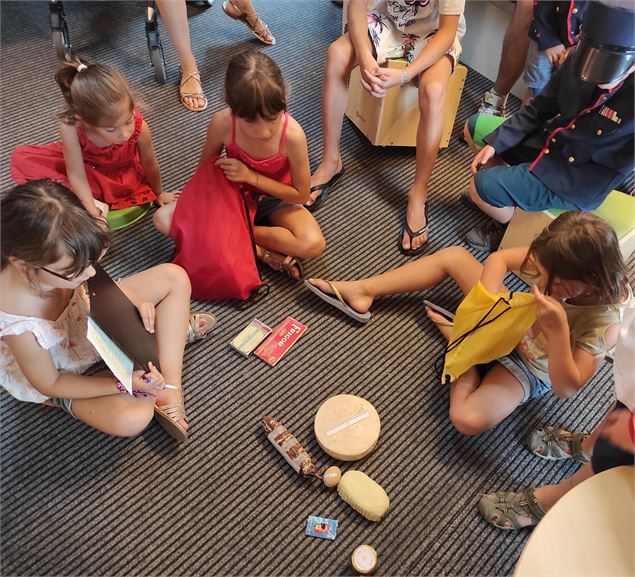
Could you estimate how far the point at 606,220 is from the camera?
4.61 ft

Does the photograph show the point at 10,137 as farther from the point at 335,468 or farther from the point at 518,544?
the point at 518,544

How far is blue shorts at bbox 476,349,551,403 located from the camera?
4.14 ft

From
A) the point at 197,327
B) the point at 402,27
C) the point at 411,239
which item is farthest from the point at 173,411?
the point at 402,27

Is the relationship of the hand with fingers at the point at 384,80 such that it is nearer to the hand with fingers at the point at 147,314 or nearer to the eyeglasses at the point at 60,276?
the hand with fingers at the point at 147,314

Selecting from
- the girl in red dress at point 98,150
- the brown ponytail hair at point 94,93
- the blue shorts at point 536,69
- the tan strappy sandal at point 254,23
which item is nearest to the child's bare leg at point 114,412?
the girl in red dress at point 98,150

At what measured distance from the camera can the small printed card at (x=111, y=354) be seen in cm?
99

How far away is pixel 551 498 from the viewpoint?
1.12 meters

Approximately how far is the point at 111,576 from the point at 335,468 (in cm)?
49

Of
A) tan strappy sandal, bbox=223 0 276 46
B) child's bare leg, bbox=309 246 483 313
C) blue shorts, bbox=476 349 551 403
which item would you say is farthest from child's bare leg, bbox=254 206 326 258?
tan strappy sandal, bbox=223 0 276 46

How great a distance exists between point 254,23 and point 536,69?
3.73 ft

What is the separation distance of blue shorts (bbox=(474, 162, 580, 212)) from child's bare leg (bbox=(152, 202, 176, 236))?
87 cm

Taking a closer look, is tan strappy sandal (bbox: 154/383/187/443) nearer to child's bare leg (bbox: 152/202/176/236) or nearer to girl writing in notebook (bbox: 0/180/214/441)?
girl writing in notebook (bbox: 0/180/214/441)

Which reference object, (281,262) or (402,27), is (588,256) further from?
(402,27)

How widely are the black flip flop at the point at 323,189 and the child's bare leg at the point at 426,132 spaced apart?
26 centimetres
